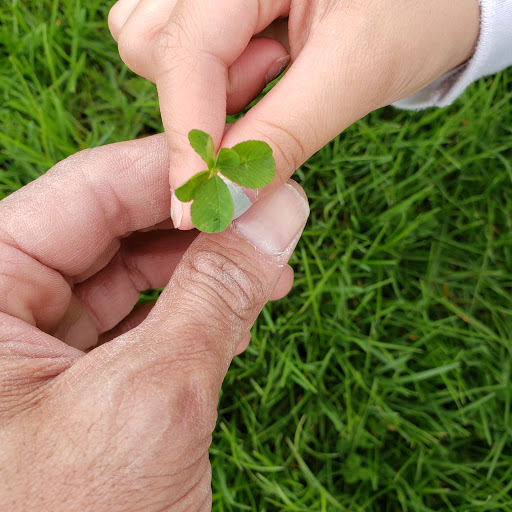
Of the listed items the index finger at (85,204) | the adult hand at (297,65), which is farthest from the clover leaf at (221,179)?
the index finger at (85,204)

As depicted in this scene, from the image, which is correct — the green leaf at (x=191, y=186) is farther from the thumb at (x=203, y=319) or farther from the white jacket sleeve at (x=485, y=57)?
the white jacket sleeve at (x=485, y=57)

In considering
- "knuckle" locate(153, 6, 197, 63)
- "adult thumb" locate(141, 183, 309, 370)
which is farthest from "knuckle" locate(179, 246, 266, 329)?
"knuckle" locate(153, 6, 197, 63)

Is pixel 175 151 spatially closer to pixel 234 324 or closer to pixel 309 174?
pixel 234 324

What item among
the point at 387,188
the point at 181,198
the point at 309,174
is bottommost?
the point at 387,188

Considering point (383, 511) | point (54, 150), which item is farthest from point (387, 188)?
point (54, 150)

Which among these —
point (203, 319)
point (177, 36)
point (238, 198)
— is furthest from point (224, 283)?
point (177, 36)

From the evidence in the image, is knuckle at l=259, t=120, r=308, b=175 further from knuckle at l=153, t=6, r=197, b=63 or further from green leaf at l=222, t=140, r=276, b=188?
knuckle at l=153, t=6, r=197, b=63
